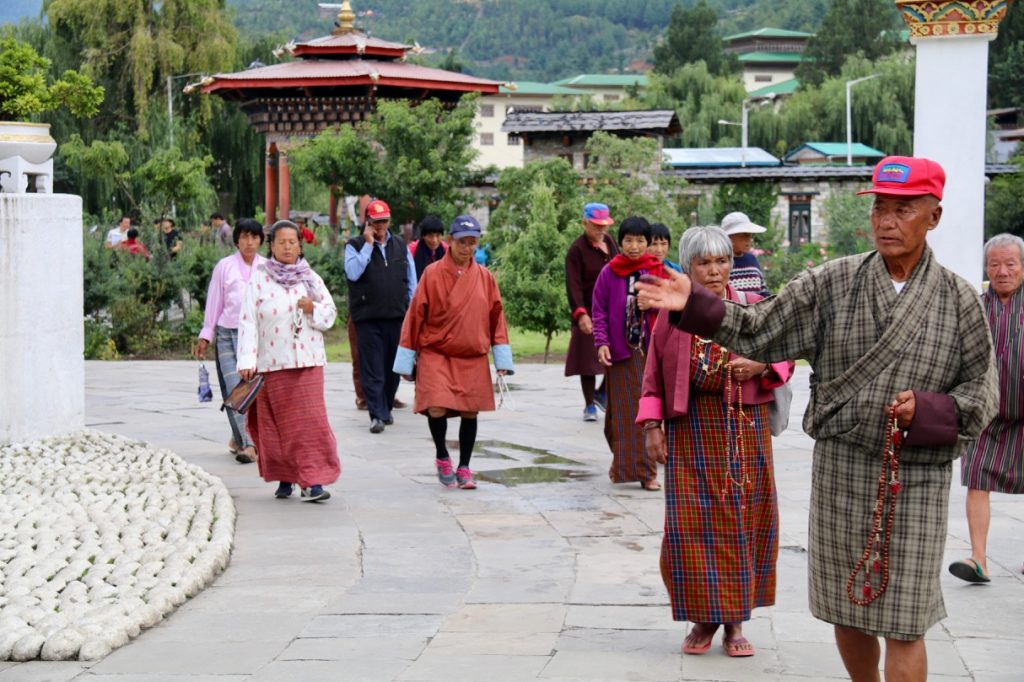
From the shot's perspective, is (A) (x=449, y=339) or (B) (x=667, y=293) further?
(A) (x=449, y=339)

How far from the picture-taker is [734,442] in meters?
5.30

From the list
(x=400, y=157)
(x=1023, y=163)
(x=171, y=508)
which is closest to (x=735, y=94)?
(x=1023, y=163)

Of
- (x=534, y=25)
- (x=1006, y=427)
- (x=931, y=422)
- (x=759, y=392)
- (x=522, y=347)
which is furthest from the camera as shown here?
(x=534, y=25)

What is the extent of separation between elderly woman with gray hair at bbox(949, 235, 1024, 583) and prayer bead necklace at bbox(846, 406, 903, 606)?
8.10 feet

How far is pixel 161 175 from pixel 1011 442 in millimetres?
17304

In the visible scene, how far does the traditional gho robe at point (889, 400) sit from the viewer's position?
394cm

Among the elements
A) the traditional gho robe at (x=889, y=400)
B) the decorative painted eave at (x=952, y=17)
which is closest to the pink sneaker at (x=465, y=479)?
the decorative painted eave at (x=952, y=17)

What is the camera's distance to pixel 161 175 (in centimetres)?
2169

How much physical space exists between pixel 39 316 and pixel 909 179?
7894 mm

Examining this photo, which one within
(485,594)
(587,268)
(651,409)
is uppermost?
(587,268)

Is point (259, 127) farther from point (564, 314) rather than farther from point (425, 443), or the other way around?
point (425, 443)

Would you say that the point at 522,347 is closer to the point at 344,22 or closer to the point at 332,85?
the point at 332,85

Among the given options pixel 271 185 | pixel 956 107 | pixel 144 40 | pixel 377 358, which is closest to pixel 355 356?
pixel 377 358

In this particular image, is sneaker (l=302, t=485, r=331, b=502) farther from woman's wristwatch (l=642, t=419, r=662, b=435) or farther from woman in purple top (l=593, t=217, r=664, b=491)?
woman's wristwatch (l=642, t=419, r=662, b=435)
